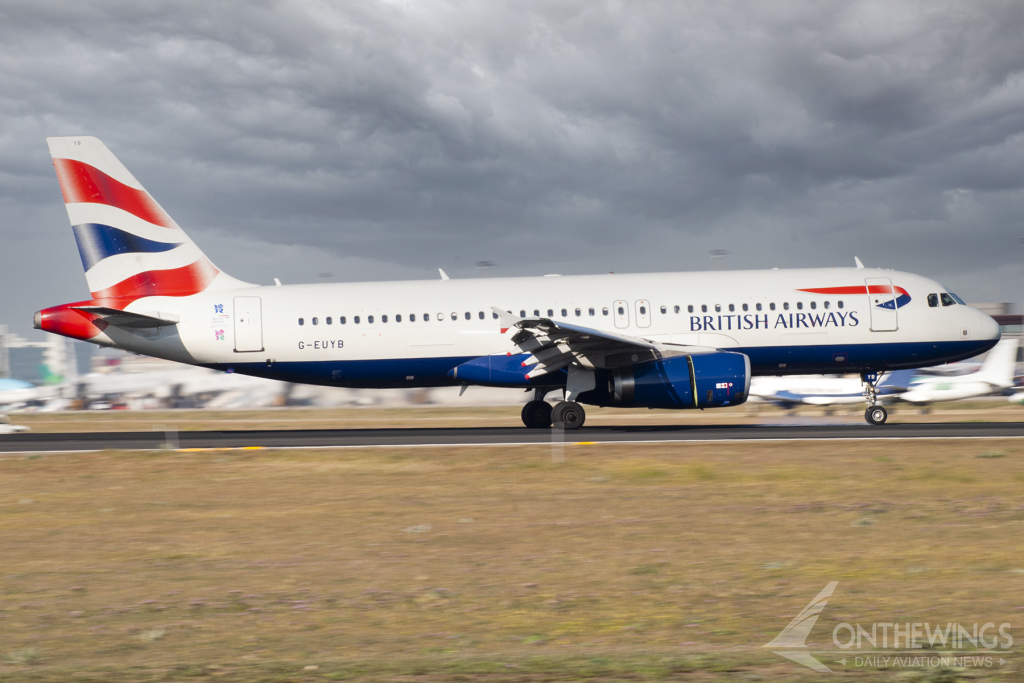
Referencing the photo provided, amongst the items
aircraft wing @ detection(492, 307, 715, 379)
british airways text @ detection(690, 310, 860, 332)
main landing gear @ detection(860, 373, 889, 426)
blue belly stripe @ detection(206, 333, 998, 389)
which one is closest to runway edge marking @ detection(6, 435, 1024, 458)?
aircraft wing @ detection(492, 307, 715, 379)

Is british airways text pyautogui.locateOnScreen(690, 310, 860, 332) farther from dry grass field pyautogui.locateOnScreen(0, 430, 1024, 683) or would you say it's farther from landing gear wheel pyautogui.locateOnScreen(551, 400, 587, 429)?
dry grass field pyautogui.locateOnScreen(0, 430, 1024, 683)

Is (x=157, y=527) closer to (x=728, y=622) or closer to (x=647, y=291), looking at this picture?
(x=728, y=622)

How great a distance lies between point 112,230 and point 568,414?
14043mm

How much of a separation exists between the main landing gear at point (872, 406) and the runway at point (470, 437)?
822 mm

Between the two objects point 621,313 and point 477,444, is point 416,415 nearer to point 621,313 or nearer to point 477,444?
point 621,313

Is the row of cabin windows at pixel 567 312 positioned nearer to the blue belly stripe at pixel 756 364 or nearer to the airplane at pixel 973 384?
the blue belly stripe at pixel 756 364

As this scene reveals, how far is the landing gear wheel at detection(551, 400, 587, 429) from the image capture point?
2330 centimetres

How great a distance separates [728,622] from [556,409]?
16.6 m

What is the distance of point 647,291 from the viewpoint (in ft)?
79.7

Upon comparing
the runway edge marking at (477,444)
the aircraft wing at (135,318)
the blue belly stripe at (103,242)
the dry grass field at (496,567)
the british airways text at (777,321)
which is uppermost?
the blue belly stripe at (103,242)

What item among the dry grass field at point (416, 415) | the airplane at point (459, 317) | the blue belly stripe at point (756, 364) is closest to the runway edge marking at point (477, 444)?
the airplane at point (459, 317)

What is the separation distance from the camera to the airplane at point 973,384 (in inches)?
1613

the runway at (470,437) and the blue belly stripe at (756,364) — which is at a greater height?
the blue belly stripe at (756,364)

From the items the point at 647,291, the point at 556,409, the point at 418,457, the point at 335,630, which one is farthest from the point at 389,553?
the point at 647,291
